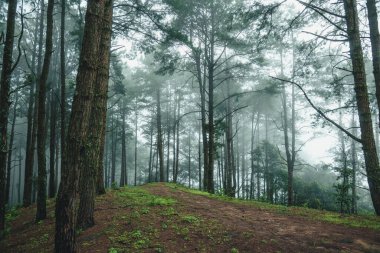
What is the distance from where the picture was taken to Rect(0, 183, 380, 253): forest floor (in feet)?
17.8

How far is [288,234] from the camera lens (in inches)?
236

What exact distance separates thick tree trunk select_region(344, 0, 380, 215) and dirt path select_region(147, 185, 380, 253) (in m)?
1.41

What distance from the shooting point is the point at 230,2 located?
15.7 metres

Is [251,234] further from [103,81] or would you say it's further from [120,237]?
[103,81]

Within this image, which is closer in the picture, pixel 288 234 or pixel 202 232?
pixel 288 234

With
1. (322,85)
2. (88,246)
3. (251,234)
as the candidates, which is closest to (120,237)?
(88,246)

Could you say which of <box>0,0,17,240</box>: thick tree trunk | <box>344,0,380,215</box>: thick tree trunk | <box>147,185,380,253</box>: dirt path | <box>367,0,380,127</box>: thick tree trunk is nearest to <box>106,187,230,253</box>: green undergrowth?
<box>147,185,380,253</box>: dirt path

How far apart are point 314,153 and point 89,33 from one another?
7470 cm

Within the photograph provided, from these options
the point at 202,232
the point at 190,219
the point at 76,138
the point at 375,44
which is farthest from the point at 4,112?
the point at 375,44

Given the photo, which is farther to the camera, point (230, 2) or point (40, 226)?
point (230, 2)

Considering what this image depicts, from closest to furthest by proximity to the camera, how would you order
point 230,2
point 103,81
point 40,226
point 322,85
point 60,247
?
point 60,247 < point 103,81 < point 40,226 < point 230,2 < point 322,85

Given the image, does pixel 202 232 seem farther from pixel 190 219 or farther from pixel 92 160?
pixel 92 160

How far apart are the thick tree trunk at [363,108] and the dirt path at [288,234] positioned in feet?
4.61

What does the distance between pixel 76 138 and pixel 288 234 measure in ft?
15.9
